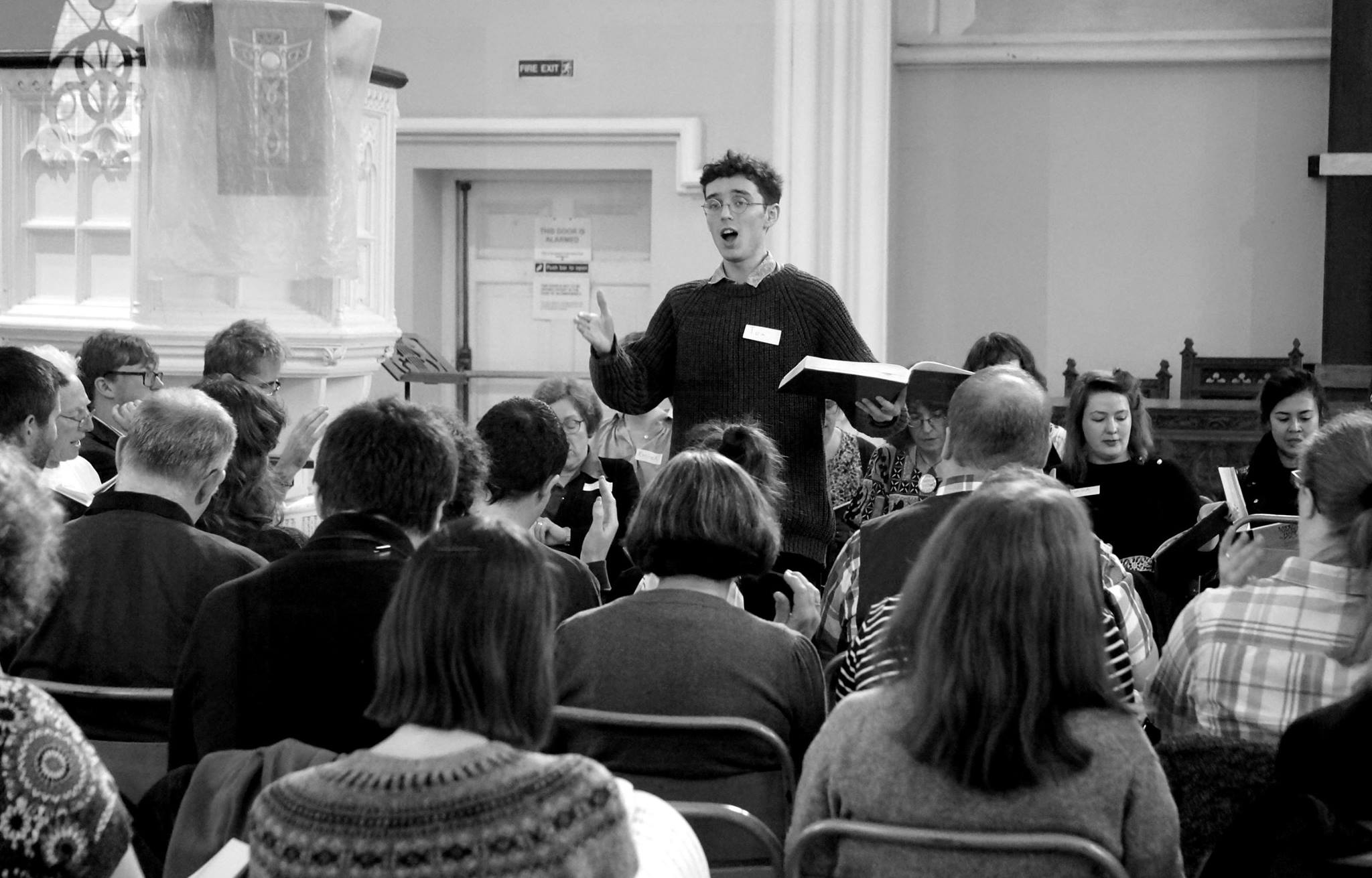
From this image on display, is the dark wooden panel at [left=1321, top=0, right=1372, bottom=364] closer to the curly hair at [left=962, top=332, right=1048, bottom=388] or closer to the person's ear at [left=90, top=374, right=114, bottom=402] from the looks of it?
the curly hair at [left=962, top=332, right=1048, bottom=388]

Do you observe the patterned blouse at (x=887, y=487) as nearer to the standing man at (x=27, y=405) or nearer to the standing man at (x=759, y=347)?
the standing man at (x=759, y=347)

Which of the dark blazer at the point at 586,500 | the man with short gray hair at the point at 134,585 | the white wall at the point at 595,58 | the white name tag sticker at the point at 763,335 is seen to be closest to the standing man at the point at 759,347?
the white name tag sticker at the point at 763,335

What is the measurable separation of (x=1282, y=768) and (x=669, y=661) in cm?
82

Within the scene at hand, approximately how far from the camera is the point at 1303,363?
7684 millimetres

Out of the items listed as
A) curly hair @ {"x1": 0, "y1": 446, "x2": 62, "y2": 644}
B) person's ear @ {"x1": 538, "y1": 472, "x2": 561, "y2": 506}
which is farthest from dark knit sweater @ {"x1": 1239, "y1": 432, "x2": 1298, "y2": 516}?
curly hair @ {"x1": 0, "y1": 446, "x2": 62, "y2": 644}

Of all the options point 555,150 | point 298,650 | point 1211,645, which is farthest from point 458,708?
point 555,150

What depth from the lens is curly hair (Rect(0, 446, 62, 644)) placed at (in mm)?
1540

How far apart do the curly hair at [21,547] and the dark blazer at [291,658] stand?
0.51 meters

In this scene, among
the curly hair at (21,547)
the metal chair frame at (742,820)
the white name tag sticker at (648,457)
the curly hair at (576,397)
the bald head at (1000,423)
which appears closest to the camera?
the curly hair at (21,547)

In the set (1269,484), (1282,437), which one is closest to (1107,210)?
(1282,437)

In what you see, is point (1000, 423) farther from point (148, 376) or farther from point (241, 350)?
point (148, 376)

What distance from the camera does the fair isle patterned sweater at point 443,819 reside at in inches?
54.7

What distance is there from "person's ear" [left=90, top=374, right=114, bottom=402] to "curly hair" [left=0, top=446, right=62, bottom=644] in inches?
109

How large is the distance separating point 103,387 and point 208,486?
1730 mm
